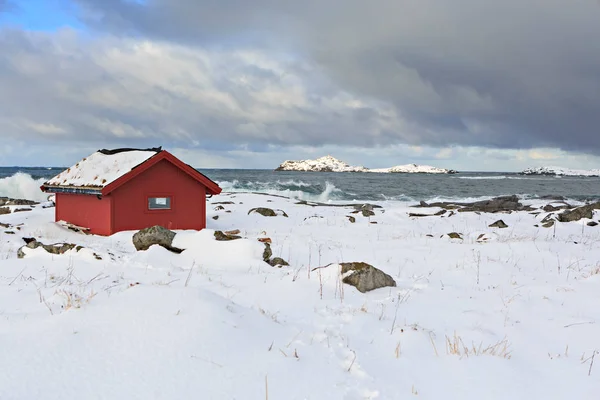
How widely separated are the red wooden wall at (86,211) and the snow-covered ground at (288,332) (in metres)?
6.18

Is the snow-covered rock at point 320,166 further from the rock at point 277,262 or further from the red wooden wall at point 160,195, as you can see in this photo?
the rock at point 277,262

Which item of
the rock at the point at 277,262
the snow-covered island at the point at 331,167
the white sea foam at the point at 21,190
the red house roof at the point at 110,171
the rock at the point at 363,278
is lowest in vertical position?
the rock at the point at 277,262

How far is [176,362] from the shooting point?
3021 millimetres

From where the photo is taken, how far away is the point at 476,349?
3938mm

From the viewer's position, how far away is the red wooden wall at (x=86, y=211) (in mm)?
13555

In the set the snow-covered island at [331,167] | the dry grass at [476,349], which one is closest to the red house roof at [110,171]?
the dry grass at [476,349]

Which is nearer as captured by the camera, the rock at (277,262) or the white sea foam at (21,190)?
the rock at (277,262)

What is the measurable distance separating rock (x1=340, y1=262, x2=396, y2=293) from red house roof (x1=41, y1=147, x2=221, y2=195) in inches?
379

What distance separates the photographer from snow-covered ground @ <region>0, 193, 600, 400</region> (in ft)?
9.44

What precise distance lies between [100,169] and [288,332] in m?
13.1

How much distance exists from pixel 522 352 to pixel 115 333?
3864 mm

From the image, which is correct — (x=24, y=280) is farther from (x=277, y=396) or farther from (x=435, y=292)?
(x=435, y=292)

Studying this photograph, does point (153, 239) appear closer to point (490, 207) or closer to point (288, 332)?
point (288, 332)

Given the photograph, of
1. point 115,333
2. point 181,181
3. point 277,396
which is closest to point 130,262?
point 115,333
